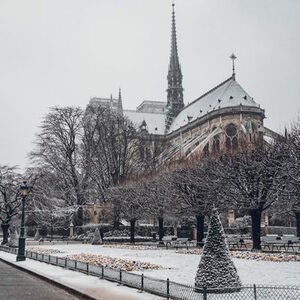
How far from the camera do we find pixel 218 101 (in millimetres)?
87375

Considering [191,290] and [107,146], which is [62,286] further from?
[107,146]

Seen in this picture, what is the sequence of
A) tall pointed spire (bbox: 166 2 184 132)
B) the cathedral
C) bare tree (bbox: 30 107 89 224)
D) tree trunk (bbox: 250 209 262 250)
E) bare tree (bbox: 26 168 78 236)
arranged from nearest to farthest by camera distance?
tree trunk (bbox: 250 209 262 250) → bare tree (bbox: 26 168 78 236) → bare tree (bbox: 30 107 89 224) → the cathedral → tall pointed spire (bbox: 166 2 184 132)

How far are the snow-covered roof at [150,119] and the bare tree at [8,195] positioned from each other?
61.1 meters

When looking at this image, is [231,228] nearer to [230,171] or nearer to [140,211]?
[140,211]

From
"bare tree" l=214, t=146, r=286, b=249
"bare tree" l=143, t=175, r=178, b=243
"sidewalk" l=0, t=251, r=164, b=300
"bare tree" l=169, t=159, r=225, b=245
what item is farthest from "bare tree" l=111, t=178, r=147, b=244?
"sidewalk" l=0, t=251, r=164, b=300

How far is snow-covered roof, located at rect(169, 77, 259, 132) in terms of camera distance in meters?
85.1

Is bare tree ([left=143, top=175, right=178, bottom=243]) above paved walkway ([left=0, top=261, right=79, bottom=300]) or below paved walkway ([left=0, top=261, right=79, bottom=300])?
above

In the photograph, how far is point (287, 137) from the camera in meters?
31.7

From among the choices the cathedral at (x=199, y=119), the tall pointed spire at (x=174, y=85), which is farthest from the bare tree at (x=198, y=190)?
the tall pointed spire at (x=174, y=85)

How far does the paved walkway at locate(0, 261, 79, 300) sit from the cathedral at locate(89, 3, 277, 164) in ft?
149

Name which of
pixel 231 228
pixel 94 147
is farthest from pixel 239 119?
pixel 94 147

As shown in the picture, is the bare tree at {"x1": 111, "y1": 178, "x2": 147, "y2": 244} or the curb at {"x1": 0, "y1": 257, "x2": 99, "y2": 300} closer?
the curb at {"x1": 0, "y1": 257, "x2": 99, "y2": 300}

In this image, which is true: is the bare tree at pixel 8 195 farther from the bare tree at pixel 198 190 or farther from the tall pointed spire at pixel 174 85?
the tall pointed spire at pixel 174 85

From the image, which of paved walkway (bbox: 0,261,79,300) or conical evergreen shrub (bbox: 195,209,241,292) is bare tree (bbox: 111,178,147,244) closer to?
paved walkway (bbox: 0,261,79,300)
